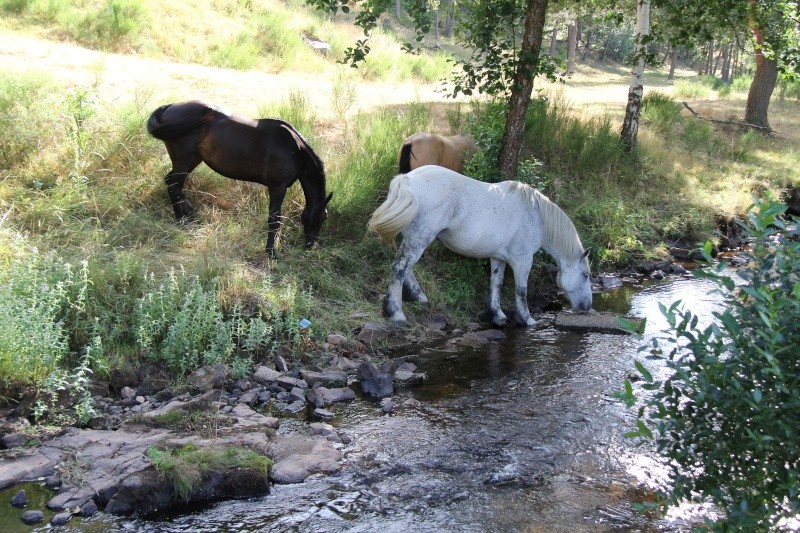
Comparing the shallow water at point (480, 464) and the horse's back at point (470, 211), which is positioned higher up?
the horse's back at point (470, 211)

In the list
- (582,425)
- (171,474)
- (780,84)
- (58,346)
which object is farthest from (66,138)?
(780,84)

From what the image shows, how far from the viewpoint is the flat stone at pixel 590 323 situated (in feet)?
28.7

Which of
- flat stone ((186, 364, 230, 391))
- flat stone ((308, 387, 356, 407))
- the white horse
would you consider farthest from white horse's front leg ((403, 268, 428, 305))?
flat stone ((186, 364, 230, 391))

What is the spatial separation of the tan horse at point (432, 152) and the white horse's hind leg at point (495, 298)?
1928 mm

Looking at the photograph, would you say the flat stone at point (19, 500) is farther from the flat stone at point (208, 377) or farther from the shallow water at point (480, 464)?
the flat stone at point (208, 377)

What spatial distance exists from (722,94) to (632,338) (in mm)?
21964

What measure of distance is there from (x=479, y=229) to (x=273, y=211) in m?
2.51

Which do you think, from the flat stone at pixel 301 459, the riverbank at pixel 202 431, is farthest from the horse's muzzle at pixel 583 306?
the flat stone at pixel 301 459

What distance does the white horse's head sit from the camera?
30.0 ft

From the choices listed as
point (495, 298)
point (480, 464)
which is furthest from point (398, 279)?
point (480, 464)

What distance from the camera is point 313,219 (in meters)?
9.28

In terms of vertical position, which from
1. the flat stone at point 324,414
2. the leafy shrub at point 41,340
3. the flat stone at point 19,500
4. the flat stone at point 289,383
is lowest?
the flat stone at point 324,414

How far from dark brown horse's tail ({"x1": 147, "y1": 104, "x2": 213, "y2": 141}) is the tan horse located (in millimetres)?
2733

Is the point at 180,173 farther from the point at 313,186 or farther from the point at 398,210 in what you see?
the point at 398,210
